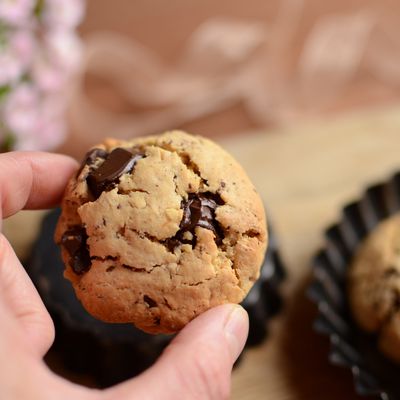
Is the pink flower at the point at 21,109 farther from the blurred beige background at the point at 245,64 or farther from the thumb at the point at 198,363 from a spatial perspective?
the thumb at the point at 198,363

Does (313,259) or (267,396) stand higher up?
(313,259)

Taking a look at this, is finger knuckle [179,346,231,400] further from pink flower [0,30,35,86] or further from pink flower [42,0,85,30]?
pink flower [42,0,85,30]

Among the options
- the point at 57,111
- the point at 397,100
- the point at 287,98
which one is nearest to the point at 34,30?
the point at 57,111

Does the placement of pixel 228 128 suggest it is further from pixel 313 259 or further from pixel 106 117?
pixel 313 259

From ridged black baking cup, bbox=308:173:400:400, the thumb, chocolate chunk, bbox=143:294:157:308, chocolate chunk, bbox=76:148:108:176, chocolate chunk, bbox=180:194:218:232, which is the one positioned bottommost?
ridged black baking cup, bbox=308:173:400:400

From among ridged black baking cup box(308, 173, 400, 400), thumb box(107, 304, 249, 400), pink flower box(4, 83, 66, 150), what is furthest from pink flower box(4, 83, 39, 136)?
thumb box(107, 304, 249, 400)
